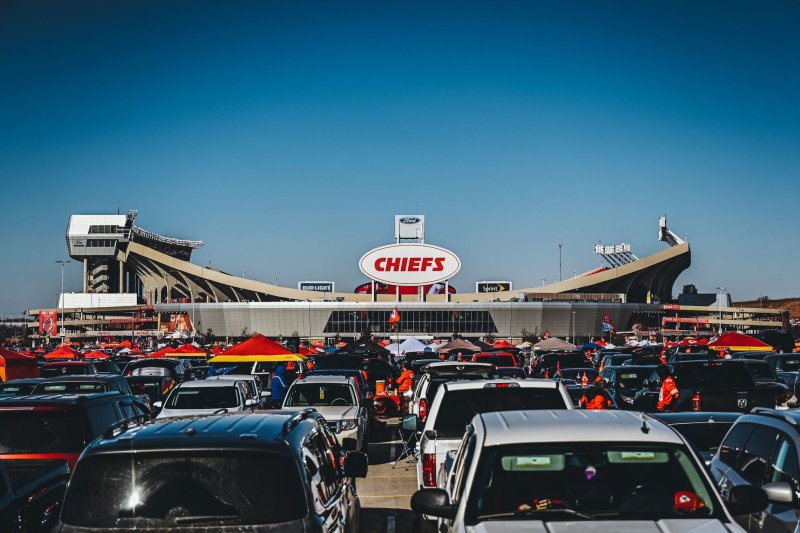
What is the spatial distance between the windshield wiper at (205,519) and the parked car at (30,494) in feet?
7.30

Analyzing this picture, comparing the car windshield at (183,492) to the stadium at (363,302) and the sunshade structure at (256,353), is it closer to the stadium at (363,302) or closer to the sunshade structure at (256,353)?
the sunshade structure at (256,353)

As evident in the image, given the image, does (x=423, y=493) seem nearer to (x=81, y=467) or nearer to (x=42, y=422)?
(x=81, y=467)

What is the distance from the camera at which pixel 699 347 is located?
128 feet

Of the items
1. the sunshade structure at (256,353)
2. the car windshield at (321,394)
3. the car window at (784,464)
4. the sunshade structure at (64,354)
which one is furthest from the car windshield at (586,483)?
the sunshade structure at (64,354)

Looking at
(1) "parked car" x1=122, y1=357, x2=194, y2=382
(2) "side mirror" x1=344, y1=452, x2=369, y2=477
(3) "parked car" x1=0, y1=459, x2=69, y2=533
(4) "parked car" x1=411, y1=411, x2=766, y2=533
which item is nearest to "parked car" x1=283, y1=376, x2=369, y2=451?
(3) "parked car" x1=0, y1=459, x2=69, y2=533

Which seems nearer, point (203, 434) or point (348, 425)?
point (203, 434)

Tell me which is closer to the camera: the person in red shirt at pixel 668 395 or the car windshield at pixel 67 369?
the person in red shirt at pixel 668 395

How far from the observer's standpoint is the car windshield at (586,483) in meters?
5.25

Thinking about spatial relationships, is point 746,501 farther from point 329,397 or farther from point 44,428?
point 329,397

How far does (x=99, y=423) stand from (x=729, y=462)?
6159 mm

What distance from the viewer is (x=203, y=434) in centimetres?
561

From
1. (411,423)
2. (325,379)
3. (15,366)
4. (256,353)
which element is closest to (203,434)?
(411,423)

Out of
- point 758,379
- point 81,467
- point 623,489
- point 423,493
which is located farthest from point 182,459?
point 758,379

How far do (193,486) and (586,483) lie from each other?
2.23m
